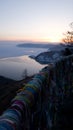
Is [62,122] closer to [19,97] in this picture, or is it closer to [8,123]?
[19,97]

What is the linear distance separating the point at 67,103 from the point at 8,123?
15.1ft

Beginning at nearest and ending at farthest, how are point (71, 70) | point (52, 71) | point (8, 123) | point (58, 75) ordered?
1. point (8, 123)
2. point (52, 71)
3. point (58, 75)
4. point (71, 70)

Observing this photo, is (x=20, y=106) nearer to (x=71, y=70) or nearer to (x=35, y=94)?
(x=35, y=94)

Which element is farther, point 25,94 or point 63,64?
point 63,64

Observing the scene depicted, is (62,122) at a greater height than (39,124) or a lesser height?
lesser

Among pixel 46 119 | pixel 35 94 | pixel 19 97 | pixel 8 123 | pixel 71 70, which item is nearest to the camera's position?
pixel 8 123

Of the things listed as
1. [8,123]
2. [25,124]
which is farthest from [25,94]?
[8,123]

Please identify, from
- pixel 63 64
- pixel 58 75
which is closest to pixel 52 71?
pixel 58 75

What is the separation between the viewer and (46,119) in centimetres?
279

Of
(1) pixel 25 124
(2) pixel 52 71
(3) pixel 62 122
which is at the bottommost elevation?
(3) pixel 62 122

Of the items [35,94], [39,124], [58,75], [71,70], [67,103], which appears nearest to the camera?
[35,94]

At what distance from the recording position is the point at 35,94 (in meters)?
2.12

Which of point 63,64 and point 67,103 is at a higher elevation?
point 63,64

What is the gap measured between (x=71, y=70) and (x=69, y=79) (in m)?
0.20
